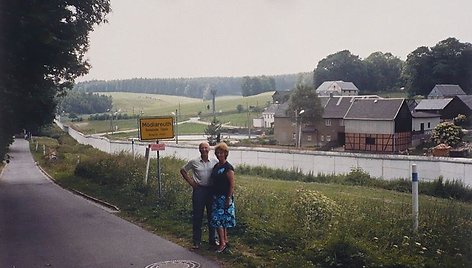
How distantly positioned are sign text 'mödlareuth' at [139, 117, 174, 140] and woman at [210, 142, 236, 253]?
5.21 meters

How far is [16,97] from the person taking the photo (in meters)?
15.1

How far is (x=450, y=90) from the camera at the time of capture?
11859mm

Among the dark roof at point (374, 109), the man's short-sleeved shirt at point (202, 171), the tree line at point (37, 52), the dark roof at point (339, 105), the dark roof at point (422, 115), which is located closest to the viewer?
the man's short-sleeved shirt at point (202, 171)

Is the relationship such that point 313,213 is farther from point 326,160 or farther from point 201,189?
point 326,160

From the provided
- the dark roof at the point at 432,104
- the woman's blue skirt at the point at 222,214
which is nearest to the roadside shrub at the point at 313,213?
the woman's blue skirt at the point at 222,214

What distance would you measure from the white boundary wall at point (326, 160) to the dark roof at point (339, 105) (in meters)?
2.94

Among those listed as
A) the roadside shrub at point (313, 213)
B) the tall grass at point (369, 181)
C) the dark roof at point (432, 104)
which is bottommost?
the tall grass at point (369, 181)

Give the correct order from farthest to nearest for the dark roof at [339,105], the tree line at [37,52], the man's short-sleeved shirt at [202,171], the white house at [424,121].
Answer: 1. the dark roof at [339,105]
2. the white house at [424,121]
3. the tree line at [37,52]
4. the man's short-sleeved shirt at [202,171]

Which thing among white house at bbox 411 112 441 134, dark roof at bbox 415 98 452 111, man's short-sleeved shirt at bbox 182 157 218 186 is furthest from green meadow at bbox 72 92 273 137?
man's short-sleeved shirt at bbox 182 157 218 186

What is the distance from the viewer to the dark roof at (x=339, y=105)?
18.2 meters

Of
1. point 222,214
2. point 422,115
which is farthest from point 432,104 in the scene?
point 222,214

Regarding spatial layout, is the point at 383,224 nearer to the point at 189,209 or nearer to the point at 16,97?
the point at 189,209

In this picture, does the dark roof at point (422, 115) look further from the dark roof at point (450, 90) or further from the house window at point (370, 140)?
the house window at point (370, 140)

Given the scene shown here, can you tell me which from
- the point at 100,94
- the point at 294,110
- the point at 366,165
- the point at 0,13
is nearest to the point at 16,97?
the point at 0,13
